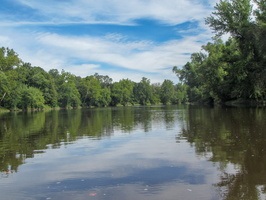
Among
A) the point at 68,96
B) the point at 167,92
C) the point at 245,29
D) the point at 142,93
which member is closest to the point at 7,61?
the point at 68,96

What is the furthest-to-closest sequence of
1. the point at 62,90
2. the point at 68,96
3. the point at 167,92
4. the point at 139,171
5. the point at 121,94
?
the point at 167,92, the point at 121,94, the point at 62,90, the point at 68,96, the point at 139,171

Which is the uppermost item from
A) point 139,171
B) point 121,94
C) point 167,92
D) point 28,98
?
point 167,92

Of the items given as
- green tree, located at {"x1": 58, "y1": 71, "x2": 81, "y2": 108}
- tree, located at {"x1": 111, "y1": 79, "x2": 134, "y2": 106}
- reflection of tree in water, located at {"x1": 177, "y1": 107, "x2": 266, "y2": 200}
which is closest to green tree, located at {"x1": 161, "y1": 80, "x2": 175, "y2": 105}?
tree, located at {"x1": 111, "y1": 79, "x2": 134, "y2": 106}

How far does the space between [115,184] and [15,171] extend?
360 centimetres

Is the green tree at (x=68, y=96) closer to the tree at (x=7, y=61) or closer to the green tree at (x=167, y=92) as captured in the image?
the tree at (x=7, y=61)

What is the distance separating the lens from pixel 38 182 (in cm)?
637

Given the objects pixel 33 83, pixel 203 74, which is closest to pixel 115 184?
pixel 203 74

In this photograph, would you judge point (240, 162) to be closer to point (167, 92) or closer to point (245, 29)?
point (245, 29)

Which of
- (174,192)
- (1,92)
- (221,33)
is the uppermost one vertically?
(221,33)

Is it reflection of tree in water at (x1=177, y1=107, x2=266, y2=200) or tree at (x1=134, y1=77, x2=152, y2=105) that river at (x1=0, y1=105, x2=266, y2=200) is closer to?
Result: reflection of tree in water at (x1=177, y1=107, x2=266, y2=200)

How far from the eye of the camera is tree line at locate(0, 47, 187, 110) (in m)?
77.9

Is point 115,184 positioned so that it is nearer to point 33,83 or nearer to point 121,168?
point 121,168

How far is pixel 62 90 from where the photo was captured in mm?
118375

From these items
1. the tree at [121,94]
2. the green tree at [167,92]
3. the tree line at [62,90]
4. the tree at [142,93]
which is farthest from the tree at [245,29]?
the green tree at [167,92]
